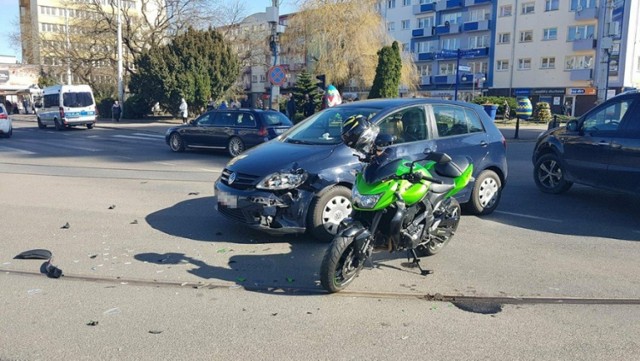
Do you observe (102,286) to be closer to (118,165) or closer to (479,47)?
(118,165)

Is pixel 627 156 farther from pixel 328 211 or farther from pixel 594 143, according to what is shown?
pixel 328 211

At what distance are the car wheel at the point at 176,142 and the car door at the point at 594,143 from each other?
12.0 meters

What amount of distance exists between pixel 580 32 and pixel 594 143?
175ft

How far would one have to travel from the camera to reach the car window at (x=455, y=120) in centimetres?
712

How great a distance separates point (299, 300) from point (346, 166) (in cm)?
209

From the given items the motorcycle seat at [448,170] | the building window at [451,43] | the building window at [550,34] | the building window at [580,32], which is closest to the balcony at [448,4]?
the building window at [451,43]

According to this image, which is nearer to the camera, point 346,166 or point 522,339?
point 522,339

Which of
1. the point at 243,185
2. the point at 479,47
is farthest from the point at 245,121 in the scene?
the point at 479,47

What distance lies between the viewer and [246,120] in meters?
15.9

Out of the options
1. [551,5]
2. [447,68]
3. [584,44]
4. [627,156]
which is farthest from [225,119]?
[447,68]

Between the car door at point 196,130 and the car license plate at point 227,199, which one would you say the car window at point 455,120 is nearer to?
the car license plate at point 227,199

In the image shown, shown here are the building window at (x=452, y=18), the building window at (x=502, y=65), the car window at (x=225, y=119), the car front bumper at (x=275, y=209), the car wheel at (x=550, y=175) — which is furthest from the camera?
the building window at (x=452, y=18)

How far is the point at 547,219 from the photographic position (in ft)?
25.2

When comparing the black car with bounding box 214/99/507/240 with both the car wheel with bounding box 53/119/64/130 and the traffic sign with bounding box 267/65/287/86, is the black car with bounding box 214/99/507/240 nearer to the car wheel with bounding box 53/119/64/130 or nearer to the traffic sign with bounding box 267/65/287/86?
the traffic sign with bounding box 267/65/287/86
